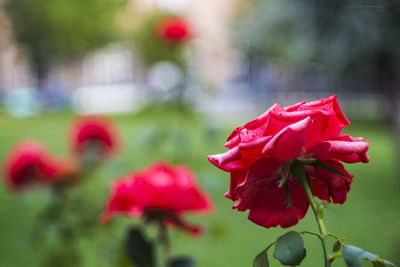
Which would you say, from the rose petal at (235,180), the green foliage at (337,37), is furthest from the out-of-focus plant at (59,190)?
the rose petal at (235,180)

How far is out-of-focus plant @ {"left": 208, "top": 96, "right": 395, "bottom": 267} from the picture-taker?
1.18 ft

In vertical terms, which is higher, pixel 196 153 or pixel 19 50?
pixel 19 50

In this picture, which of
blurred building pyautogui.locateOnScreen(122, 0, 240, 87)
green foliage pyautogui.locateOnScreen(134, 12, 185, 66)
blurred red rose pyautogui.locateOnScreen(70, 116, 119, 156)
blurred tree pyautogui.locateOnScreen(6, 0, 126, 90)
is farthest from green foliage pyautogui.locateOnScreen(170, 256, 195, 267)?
green foliage pyautogui.locateOnScreen(134, 12, 185, 66)

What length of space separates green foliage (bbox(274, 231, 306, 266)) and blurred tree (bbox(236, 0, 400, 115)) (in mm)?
224

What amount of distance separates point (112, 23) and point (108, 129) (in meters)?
15.8

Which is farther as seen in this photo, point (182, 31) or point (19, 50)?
point (19, 50)

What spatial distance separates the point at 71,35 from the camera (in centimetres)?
1580

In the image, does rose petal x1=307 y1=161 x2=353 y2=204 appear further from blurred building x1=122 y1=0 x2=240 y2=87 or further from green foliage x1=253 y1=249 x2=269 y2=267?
blurred building x1=122 y1=0 x2=240 y2=87

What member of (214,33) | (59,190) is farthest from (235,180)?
(214,33)

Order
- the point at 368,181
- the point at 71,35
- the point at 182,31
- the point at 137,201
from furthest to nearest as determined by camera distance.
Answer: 1. the point at 71,35
2. the point at 182,31
3. the point at 368,181
4. the point at 137,201

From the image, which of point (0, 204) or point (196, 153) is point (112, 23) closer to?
point (196, 153)

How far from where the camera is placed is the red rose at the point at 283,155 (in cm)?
36

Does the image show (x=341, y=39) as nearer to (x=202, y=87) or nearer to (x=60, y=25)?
(x=202, y=87)

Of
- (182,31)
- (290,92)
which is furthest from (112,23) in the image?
(182,31)
